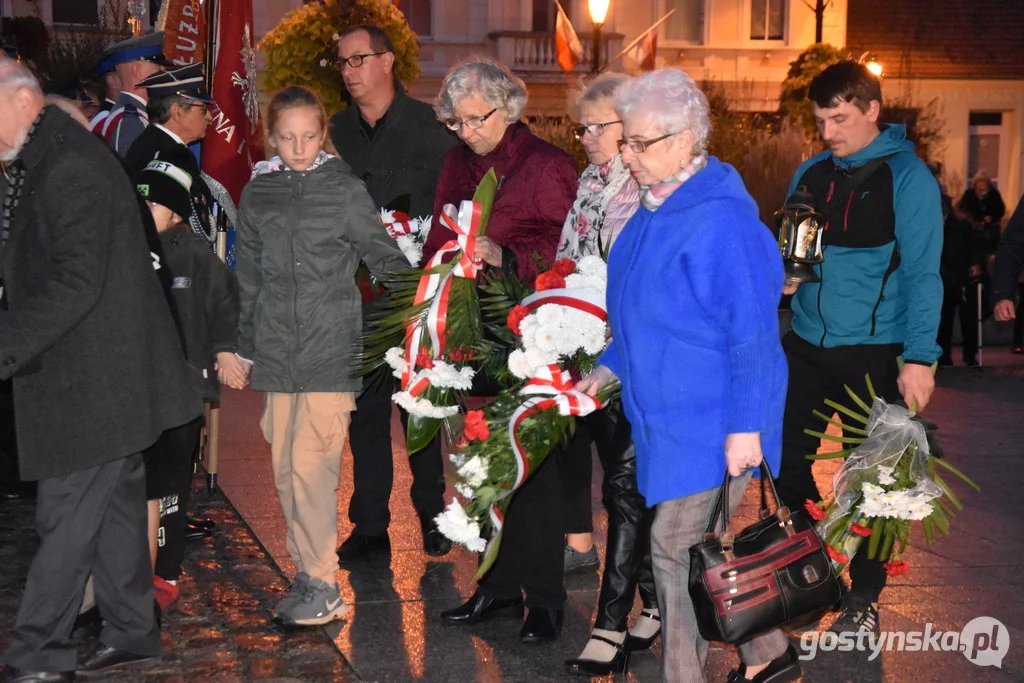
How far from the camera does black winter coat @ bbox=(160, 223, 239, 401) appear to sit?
555cm

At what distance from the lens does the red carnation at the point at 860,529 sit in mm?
5141

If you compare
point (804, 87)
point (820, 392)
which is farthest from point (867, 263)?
point (804, 87)

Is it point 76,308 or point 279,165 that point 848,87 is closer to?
point 279,165

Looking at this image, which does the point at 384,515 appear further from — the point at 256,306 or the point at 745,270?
the point at 745,270

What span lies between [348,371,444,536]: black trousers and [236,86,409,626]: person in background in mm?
1102

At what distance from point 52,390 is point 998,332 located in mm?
14919

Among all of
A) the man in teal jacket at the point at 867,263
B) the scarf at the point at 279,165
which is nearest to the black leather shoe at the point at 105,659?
the scarf at the point at 279,165

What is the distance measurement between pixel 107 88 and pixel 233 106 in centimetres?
113

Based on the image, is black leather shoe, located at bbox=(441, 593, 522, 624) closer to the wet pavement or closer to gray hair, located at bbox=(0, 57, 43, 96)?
the wet pavement

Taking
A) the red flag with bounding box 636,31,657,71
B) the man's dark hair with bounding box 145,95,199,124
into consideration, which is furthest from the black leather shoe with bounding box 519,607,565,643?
the red flag with bounding box 636,31,657,71

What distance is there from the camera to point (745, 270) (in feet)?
13.2

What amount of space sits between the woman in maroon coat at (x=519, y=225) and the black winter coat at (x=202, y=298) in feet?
3.73

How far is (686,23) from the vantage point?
3116 centimetres

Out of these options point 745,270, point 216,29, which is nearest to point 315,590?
point 745,270
